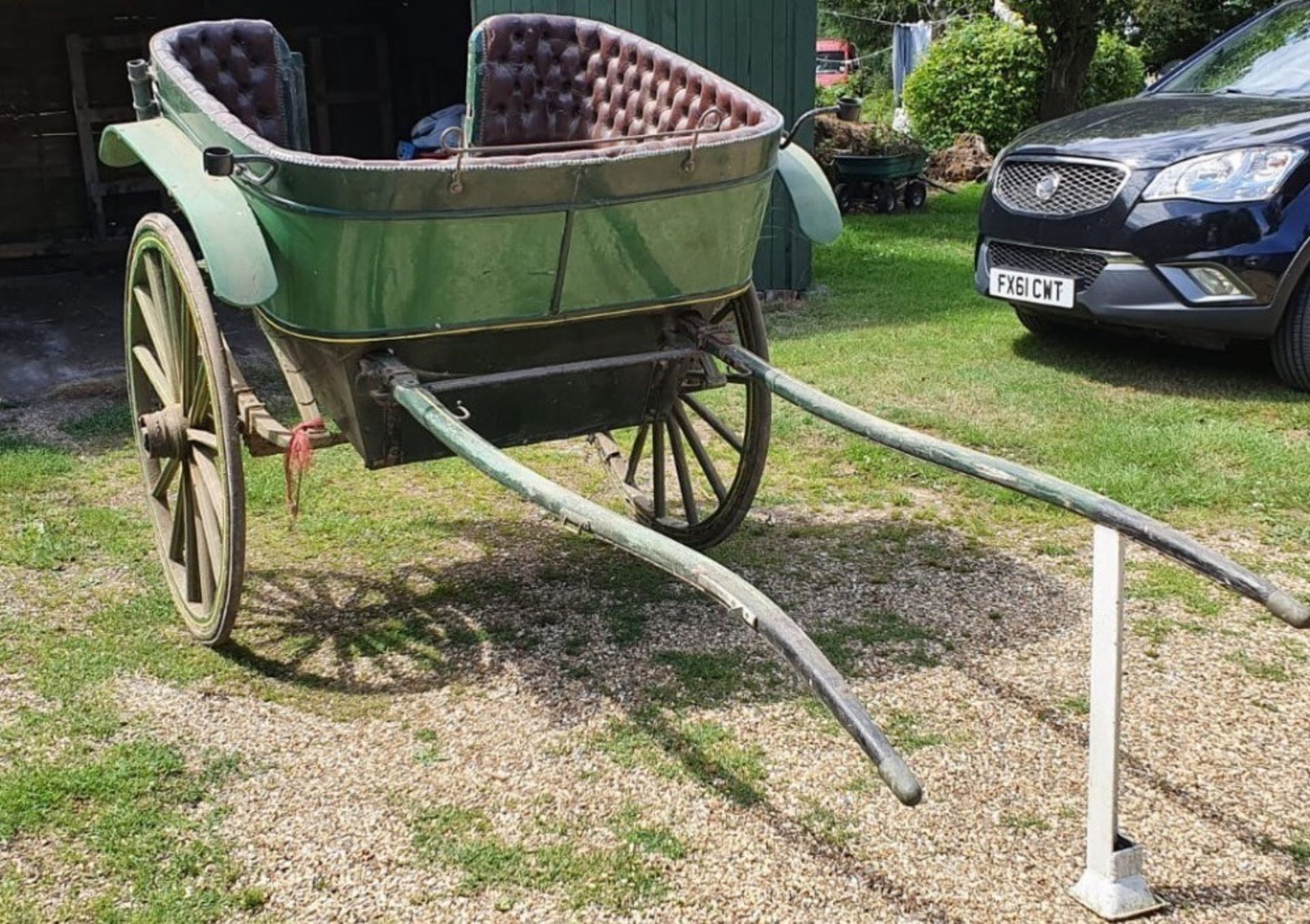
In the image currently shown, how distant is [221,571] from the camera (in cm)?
377

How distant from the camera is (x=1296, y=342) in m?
6.28

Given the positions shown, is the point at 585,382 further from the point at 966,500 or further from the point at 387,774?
the point at 966,500

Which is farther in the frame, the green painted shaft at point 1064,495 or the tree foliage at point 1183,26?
the tree foliage at point 1183,26

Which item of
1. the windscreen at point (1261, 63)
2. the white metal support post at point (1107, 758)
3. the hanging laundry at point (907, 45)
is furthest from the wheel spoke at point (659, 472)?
the hanging laundry at point (907, 45)

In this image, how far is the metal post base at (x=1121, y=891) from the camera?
2.78 meters

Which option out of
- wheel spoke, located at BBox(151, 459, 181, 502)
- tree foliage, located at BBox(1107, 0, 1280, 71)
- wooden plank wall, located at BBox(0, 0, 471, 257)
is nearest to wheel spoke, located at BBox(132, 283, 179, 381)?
wheel spoke, located at BBox(151, 459, 181, 502)

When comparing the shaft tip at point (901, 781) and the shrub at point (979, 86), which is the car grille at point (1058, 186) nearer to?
the shaft tip at point (901, 781)

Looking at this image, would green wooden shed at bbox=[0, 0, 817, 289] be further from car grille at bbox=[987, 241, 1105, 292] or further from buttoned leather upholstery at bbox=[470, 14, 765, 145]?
buttoned leather upholstery at bbox=[470, 14, 765, 145]

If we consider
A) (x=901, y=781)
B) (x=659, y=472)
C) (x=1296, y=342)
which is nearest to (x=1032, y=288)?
(x=1296, y=342)

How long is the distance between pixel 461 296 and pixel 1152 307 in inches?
156

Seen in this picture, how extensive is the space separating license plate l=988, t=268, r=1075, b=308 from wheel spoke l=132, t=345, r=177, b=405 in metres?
4.06

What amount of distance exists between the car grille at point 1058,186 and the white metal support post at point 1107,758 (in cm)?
411

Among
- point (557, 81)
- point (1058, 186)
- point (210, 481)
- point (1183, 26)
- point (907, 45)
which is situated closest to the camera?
point (210, 481)

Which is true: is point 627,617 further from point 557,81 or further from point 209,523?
point 557,81
